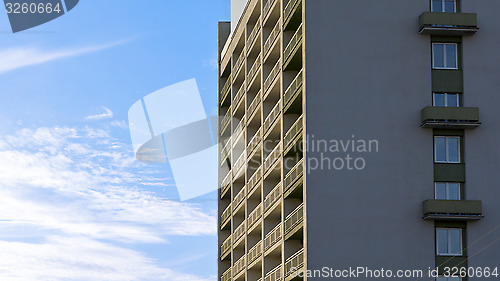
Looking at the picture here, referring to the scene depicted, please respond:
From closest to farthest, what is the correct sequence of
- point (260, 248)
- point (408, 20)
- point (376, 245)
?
point (376, 245) → point (408, 20) → point (260, 248)

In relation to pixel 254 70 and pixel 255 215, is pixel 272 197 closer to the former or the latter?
pixel 255 215

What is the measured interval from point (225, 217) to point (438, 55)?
33.0 meters

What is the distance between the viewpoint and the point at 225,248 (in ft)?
270

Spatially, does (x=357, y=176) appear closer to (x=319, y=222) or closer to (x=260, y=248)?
(x=319, y=222)

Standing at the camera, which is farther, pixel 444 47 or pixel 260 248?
pixel 260 248

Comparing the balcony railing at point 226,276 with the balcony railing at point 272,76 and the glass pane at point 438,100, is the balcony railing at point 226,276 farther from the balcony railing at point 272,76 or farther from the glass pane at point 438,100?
the glass pane at point 438,100

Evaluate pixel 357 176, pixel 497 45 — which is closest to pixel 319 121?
pixel 357 176

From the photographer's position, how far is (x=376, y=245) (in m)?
53.1

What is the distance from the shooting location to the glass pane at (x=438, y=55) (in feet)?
184

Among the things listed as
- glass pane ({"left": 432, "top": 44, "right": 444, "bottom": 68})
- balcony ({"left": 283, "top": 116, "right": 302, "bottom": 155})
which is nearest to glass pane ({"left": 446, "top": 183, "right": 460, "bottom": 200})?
glass pane ({"left": 432, "top": 44, "right": 444, "bottom": 68})

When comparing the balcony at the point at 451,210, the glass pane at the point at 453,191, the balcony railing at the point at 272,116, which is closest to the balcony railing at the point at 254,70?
the balcony railing at the point at 272,116

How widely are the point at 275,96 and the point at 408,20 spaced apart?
14.2 meters

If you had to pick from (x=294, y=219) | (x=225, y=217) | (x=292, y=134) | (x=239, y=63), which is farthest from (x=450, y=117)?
(x=225, y=217)

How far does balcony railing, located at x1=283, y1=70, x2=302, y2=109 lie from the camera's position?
190 ft
